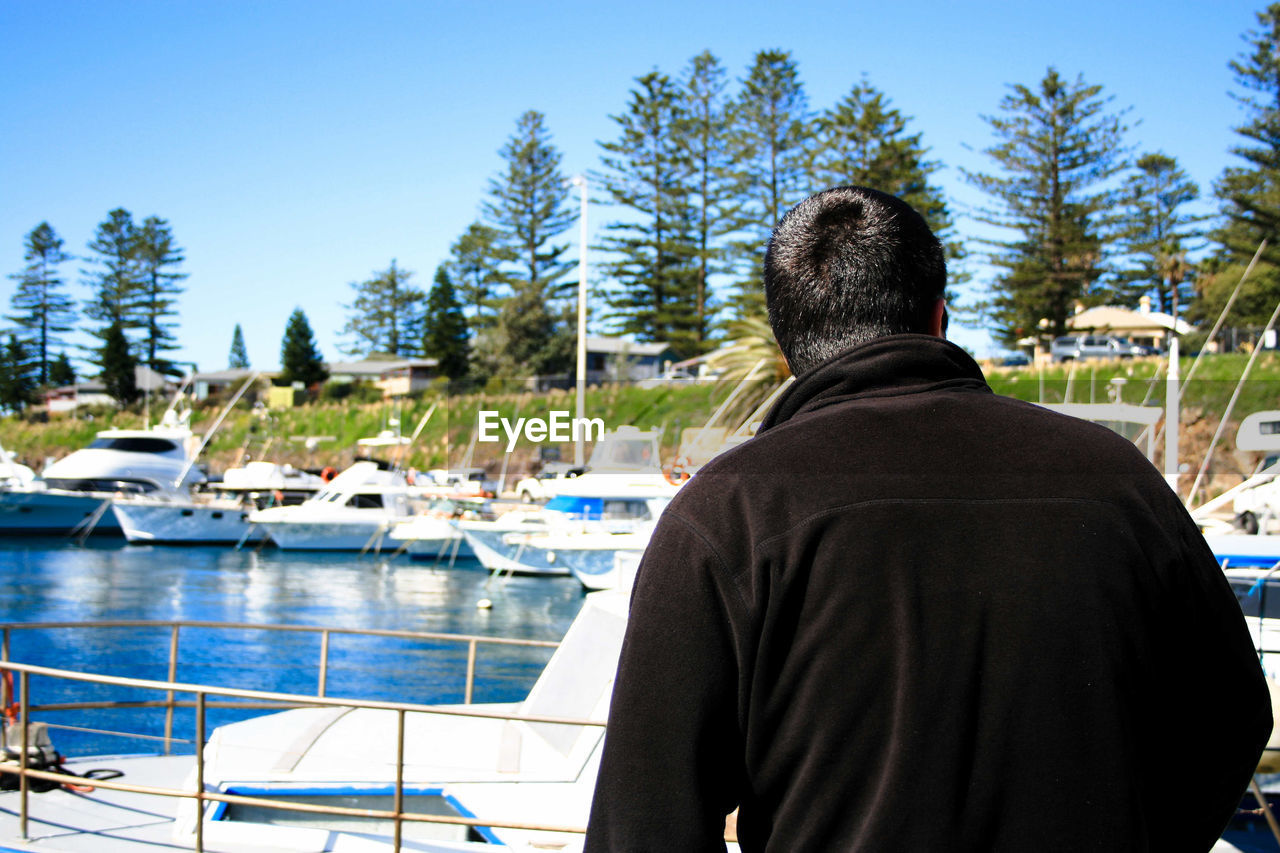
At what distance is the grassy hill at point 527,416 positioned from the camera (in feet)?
97.2

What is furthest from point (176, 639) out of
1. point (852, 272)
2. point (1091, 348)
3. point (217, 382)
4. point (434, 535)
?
point (217, 382)

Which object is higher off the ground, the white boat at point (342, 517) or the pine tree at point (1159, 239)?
the pine tree at point (1159, 239)

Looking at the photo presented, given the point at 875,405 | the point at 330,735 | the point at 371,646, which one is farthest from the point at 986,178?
the point at 875,405

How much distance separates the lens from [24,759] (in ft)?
14.0

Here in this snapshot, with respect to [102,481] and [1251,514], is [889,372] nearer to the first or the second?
[1251,514]

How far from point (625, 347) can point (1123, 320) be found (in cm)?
2287

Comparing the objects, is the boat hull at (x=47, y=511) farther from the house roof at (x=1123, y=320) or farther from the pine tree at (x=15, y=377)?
the house roof at (x=1123, y=320)

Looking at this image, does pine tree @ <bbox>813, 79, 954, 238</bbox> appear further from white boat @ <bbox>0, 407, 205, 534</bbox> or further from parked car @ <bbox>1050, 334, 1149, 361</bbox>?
white boat @ <bbox>0, 407, 205, 534</bbox>

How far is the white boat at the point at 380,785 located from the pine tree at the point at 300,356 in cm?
6413

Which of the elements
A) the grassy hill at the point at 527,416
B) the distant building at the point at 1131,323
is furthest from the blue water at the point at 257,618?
the distant building at the point at 1131,323

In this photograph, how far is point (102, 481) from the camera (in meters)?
38.7

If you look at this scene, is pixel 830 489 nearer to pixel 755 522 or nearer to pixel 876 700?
pixel 755 522

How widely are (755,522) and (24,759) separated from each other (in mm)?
4253

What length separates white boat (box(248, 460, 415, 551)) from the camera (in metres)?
31.6
